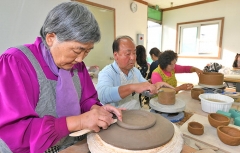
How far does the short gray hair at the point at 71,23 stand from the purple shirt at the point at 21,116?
0.20 metres

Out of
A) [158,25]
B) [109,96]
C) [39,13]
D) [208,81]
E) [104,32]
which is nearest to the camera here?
[109,96]

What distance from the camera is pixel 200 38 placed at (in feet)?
16.8

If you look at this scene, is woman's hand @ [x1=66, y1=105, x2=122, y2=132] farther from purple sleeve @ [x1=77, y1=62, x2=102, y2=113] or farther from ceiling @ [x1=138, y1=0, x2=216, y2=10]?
ceiling @ [x1=138, y1=0, x2=216, y2=10]

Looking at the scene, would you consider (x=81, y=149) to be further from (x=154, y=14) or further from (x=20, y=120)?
(x=154, y=14)

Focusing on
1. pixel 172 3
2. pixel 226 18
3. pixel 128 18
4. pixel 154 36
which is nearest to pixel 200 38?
pixel 226 18

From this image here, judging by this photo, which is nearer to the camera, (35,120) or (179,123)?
(35,120)

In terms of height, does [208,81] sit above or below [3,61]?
below

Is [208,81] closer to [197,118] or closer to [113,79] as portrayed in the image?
[197,118]

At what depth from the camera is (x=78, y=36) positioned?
0.70 metres

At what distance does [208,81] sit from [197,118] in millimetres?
844

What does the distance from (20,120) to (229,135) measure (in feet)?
3.19

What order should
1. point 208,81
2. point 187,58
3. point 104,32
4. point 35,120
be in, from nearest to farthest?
1. point 35,120
2. point 208,81
3. point 104,32
4. point 187,58

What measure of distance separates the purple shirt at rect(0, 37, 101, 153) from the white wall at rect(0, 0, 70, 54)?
180cm

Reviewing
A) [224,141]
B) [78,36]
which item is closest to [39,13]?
[78,36]
